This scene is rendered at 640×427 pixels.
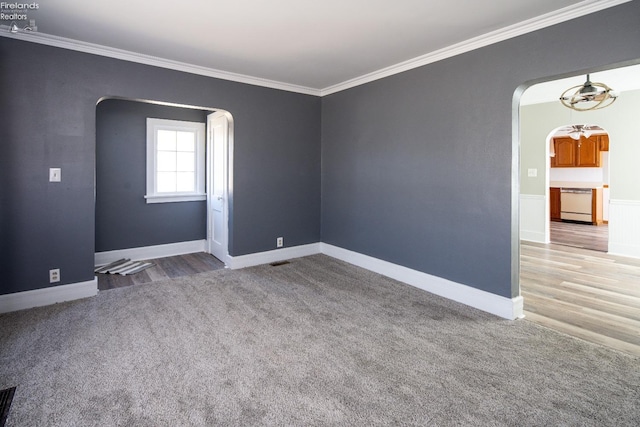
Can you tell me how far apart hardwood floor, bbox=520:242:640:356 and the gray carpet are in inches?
11.2

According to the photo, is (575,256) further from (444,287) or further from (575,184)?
(575,184)

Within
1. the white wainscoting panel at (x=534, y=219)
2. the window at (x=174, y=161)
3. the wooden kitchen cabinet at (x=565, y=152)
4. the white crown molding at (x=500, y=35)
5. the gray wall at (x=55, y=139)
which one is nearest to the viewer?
the white crown molding at (x=500, y=35)

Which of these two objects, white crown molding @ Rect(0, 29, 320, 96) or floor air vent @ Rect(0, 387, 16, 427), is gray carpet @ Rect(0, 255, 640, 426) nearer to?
floor air vent @ Rect(0, 387, 16, 427)

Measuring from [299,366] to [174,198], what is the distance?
392 cm

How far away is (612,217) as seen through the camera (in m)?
5.45

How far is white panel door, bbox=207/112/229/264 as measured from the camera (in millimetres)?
4788

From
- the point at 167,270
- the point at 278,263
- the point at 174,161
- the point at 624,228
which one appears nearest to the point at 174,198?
the point at 174,161

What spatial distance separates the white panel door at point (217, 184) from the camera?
15.7 feet

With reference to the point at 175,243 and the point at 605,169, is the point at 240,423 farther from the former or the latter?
the point at 605,169

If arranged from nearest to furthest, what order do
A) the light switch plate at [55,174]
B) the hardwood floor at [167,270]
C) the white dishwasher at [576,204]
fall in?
the light switch plate at [55,174] → the hardwood floor at [167,270] → the white dishwasher at [576,204]

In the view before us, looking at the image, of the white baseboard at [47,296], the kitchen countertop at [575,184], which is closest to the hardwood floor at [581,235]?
the kitchen countertop at [575,184]

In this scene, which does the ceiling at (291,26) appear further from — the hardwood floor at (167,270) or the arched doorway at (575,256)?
the hardwood floor at (167,270)

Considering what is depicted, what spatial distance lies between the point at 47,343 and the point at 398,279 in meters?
3.37

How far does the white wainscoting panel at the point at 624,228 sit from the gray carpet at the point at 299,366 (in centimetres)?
375
